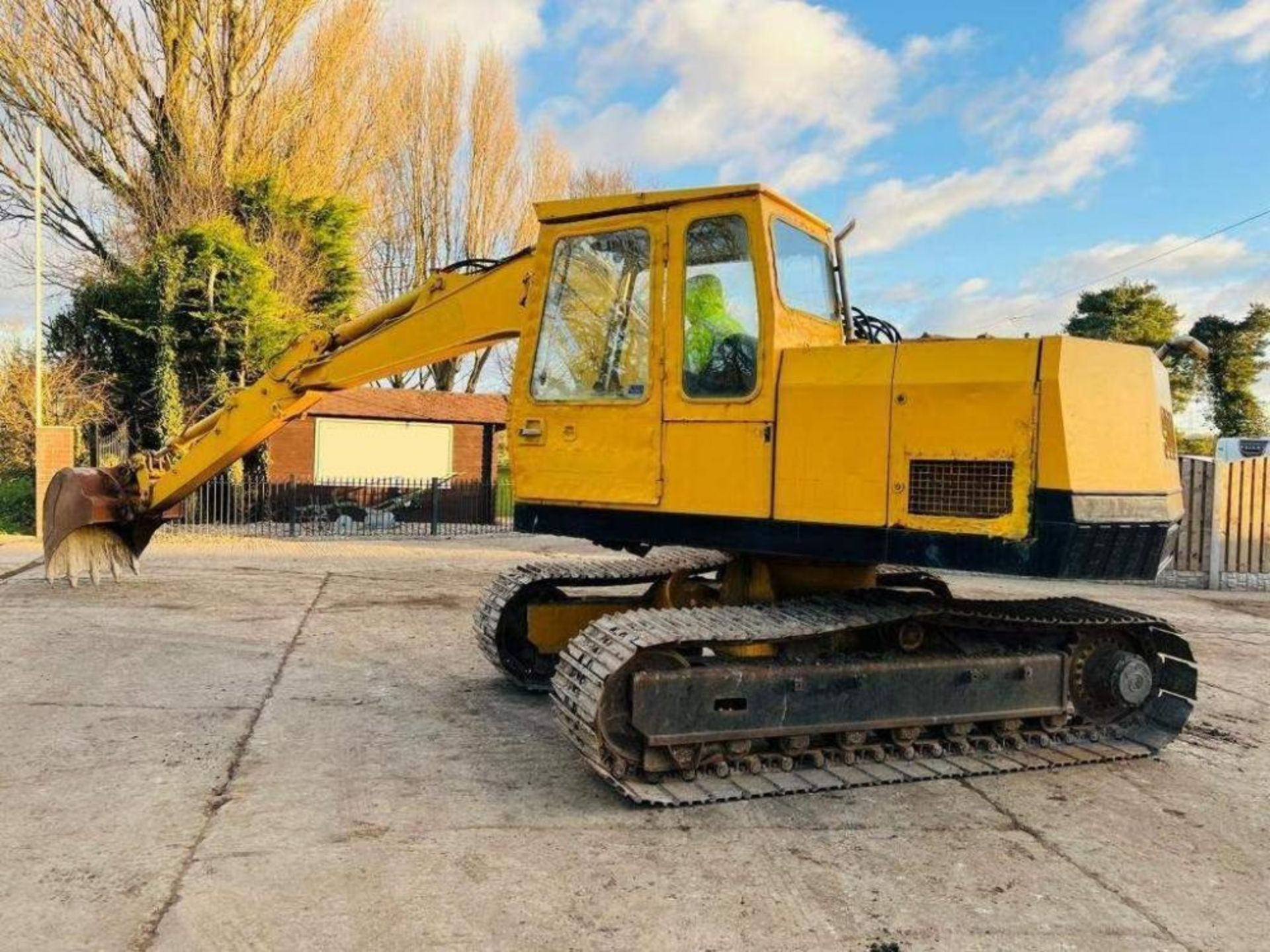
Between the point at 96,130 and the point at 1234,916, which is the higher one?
the point at 96,130

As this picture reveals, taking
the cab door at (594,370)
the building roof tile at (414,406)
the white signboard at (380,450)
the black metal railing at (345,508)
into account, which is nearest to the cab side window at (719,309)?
the cab door at (594,370)

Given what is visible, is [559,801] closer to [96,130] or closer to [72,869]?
[72,869]

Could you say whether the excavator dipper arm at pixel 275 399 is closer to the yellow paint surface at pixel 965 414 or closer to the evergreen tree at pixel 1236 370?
the yellow paint surface at pixel 965 414

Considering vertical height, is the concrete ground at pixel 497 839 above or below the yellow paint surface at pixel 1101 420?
below

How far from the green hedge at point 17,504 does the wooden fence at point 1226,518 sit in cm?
1867

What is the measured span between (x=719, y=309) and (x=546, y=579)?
229 centimetres

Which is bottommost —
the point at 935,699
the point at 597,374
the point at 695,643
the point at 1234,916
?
the point at 1234,916

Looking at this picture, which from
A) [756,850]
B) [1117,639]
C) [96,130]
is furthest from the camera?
[96,130]

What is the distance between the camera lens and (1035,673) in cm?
476

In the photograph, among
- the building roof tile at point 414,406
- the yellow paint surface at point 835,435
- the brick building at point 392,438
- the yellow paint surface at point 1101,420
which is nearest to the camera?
the yellow paint surface at point 1101,420

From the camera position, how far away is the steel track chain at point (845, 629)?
4082mm

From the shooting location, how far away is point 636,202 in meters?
4.69

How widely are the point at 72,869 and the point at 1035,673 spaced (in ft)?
14.3

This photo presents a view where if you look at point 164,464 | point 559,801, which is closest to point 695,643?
point 559,801
